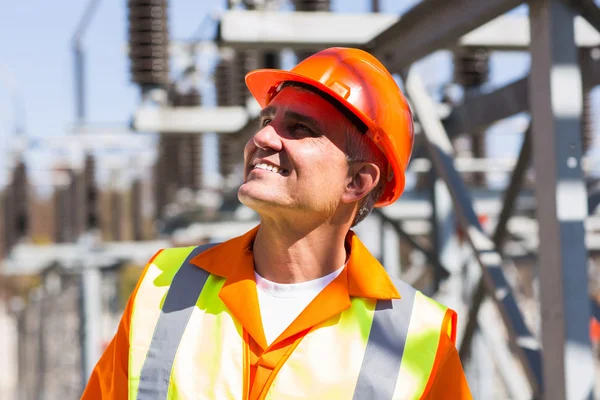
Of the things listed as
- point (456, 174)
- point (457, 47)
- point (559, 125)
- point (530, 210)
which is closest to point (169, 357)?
point (559, 125)

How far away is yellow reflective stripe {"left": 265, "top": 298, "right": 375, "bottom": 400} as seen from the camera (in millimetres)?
2232

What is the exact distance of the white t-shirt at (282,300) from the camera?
2359 millimetres

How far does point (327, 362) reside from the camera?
89.7 inches

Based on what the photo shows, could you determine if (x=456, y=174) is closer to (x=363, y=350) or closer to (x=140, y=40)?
(x=363, y=350)

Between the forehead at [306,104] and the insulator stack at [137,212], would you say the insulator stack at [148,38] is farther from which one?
the insulator stack at [137,212]

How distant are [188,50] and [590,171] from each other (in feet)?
16.9

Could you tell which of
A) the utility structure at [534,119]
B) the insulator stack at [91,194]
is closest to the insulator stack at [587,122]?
the utility structure at [534,119]

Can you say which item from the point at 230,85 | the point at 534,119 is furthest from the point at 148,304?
the point at 230,85

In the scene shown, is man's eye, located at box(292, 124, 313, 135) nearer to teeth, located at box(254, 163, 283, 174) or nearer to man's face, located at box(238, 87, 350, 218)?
man's face, located at box(238, 87, 350, 218)

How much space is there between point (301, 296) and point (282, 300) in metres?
0.05

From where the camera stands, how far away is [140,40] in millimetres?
8062

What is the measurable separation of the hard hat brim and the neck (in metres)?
0.24

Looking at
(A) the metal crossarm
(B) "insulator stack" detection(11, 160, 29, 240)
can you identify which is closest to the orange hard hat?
(A) the metal crossarm

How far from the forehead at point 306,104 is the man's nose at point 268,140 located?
3.8 inches
